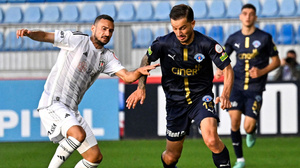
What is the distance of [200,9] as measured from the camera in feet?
58.7

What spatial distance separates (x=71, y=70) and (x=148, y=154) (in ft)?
13.6

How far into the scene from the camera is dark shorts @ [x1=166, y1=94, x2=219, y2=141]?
22.5ft

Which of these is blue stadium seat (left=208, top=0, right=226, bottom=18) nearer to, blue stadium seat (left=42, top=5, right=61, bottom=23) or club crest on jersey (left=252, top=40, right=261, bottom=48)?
blue stadium seat (left=42, top=5, right=61, bottom=23)

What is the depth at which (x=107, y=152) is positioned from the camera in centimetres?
1102

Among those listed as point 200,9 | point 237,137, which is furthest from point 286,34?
point 237,137

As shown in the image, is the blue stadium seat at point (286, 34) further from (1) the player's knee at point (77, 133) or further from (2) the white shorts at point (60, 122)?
(1) the player's knee at point (77, 133)

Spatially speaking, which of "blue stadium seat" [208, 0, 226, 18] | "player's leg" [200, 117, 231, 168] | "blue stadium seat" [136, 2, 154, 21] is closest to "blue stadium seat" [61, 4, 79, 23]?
"blue stadium seat" [136, 2, 154, 21]

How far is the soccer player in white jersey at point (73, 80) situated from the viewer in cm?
677

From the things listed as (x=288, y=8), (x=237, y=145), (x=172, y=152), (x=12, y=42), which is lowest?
(x=237, y=145)

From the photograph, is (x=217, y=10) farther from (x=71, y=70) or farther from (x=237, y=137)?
(x=71, y=70)

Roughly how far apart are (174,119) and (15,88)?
679 centimetres

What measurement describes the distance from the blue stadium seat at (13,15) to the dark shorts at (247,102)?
10.2 metres

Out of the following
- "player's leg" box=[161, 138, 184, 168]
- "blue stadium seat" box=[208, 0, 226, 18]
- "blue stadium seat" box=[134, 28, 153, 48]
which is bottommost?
"player's leg" box=[161, 138, 184, 168]

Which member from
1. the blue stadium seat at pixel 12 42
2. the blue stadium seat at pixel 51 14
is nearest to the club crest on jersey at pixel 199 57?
the blue stadium seat at pixel 12 42
